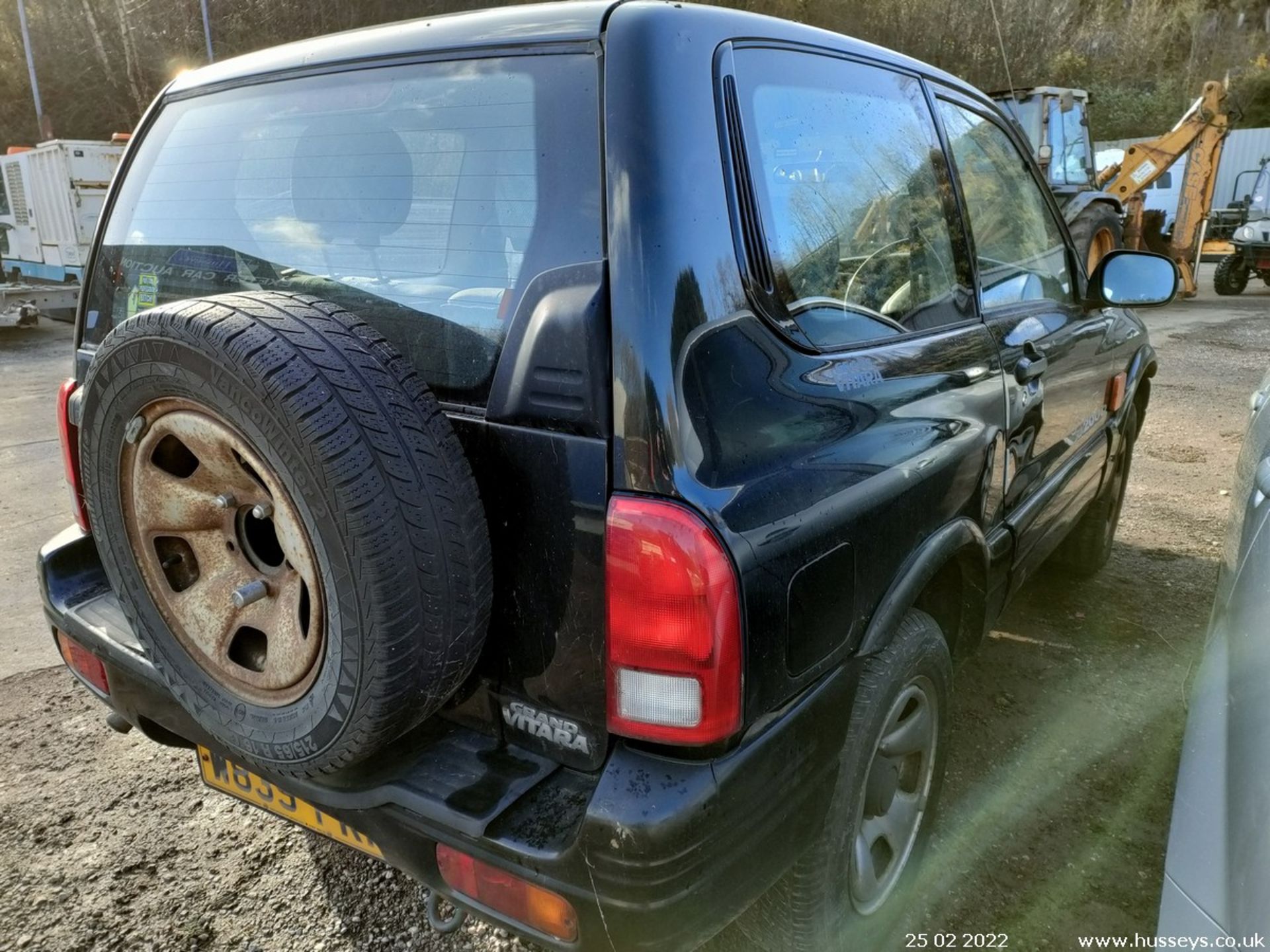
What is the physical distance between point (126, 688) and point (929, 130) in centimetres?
227

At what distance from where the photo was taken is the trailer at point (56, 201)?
41.4 ft

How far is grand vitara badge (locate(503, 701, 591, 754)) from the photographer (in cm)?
145

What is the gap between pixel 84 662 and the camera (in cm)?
205

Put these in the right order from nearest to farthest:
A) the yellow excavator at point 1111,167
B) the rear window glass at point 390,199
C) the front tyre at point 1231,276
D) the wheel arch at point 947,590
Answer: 1. the rear window glass at point 390,199
2. the wheel arch at point 947,590
3. the yellow excavator at point 1111,167
4. the front tyre at point 1231,276

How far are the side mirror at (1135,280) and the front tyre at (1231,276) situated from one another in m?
13.8

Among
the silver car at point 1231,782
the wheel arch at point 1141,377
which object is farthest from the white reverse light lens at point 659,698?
the wheel arch at point 1141,377

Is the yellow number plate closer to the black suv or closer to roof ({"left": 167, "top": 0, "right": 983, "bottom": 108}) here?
the black suv

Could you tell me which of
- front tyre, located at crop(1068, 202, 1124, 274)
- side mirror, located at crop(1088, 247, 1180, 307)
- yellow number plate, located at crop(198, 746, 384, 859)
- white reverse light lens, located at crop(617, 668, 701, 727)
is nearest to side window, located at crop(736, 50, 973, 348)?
white reverse light lens, located at crop(617, 668, 701, 727)

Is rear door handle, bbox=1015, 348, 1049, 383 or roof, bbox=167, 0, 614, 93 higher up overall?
roof, bbox=167, 0, 614, 93

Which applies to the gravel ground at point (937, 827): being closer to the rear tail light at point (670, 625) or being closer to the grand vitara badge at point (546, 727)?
the grand vitara badge at point (546, 727)

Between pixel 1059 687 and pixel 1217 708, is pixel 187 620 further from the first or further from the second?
pixel 1059 687

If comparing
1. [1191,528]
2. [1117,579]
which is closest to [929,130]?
[1117,579]

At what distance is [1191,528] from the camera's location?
4.54 m

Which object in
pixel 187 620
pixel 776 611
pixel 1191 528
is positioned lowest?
pixel 1191 528
